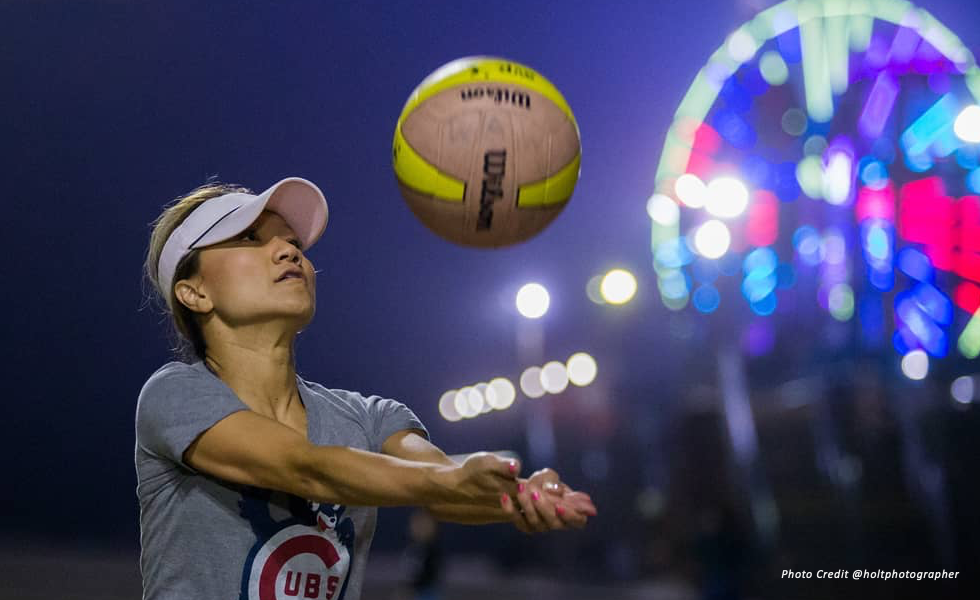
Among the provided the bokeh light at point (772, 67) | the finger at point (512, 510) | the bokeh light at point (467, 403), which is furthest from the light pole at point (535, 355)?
the finger at point (512, 510)

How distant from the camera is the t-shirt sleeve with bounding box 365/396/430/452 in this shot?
9.28 ft

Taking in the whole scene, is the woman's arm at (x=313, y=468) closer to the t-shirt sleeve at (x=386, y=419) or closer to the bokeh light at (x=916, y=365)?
the t-shirt sleeve at (x=386, y=419)

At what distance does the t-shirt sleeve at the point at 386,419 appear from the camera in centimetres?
283

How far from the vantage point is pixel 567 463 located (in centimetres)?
2859

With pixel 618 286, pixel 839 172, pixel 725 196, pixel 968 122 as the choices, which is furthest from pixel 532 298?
pixel 968 122

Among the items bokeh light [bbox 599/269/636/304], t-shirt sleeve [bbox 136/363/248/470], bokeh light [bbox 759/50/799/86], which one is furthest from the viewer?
bokeh light [bbox 599/269/636/304]

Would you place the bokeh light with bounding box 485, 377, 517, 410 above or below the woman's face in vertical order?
below

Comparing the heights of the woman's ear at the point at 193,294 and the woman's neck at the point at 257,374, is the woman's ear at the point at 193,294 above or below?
above

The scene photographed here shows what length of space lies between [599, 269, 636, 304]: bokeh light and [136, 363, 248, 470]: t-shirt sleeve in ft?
88.2

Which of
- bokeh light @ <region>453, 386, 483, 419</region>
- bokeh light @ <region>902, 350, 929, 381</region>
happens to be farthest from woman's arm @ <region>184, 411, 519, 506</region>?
bokeh light @ <region>453, 386, 483, 419</region>

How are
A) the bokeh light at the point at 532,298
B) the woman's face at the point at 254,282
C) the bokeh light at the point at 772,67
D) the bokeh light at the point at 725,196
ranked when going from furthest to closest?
the bokeh light at the point at 532,298 < the bokeh light at the point at 725,196 < the bokeh light at the point at 772,67 < the woman's face at the point at 254,282

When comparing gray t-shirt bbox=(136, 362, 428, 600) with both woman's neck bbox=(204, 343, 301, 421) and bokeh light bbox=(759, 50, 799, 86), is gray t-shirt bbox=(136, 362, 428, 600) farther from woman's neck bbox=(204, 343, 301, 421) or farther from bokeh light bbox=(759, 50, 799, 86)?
bokeh light bbox=(759, 50, 799, 86)

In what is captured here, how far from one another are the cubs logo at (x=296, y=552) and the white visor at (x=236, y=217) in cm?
Answer: 69

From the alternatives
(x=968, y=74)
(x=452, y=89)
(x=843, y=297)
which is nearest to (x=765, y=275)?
(x=843, y=297)
